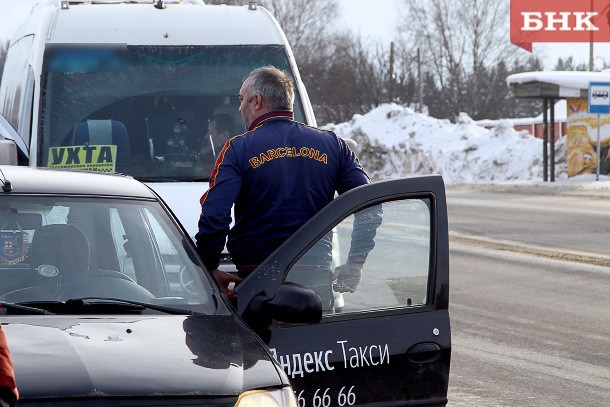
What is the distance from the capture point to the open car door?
4.67 meters

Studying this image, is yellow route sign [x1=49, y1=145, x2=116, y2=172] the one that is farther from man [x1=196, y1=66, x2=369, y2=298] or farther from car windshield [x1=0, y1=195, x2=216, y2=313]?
car windshield [x1=0, y1=195, x2=216, y2=313]

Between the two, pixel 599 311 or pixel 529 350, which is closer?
pixel 529 350

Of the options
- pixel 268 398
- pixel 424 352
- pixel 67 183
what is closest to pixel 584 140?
pixel 424 352

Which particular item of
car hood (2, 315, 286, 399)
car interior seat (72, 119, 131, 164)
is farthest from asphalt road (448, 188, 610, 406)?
car hood (2, 315, 286, 399)

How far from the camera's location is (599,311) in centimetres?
1180

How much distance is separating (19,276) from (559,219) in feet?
63.4

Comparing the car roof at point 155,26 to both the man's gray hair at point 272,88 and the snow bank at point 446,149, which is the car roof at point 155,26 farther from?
the snow bank at point 446,149

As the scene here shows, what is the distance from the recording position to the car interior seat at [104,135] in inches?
345

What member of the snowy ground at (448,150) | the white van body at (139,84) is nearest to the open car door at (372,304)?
the white van body at (139,84)

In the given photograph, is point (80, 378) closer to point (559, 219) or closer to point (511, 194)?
point (559, 219)

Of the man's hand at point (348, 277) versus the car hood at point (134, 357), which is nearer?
the car hood at point (134, 357)

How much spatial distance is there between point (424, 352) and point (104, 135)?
176 inches

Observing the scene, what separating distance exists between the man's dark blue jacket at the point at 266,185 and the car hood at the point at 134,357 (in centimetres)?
94

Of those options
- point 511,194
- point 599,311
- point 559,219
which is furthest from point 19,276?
point 511,194
